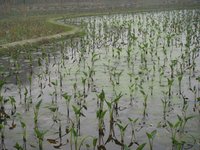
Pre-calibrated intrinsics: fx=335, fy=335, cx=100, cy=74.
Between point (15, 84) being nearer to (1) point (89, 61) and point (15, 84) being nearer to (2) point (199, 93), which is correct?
(1) point (89, 61)

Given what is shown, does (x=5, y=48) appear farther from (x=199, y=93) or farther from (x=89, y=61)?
(x=199, y=93)

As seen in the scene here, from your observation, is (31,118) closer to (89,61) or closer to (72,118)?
(72,118)

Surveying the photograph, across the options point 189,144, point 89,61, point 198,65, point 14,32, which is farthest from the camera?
point 14,32

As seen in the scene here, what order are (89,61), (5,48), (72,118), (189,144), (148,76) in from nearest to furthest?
(189,144), (72,118), (148,76), (89,61), (5,48)

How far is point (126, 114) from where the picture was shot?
20.2ft

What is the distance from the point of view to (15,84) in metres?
8.59

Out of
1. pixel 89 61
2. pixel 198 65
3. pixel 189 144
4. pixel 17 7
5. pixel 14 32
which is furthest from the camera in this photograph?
pixel 17 7

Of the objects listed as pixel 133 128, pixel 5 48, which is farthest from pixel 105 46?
→ pixel 133 128

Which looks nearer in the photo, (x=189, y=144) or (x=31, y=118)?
(x=189, y=144)

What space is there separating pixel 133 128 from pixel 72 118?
49.8 inches

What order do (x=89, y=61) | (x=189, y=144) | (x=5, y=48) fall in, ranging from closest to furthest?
(x=189, y=144) → (x=89, y=61) → (x=5, y=48)

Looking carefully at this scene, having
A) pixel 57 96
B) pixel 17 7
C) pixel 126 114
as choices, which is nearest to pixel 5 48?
pixel 57 96

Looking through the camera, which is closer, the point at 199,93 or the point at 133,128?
the point at 133,128

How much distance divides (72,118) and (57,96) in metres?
1.46
